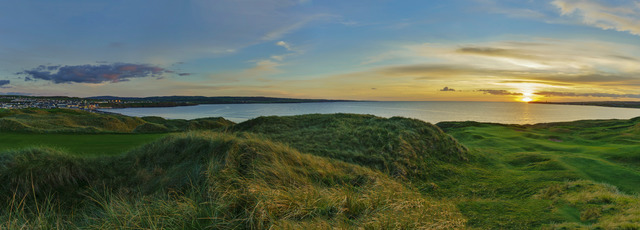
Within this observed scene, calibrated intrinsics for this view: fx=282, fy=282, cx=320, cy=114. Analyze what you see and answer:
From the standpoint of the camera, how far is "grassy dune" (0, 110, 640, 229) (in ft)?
12.2

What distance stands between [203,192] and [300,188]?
170 cm

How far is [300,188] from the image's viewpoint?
518 cm

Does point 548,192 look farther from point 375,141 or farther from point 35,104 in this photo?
point 35,104

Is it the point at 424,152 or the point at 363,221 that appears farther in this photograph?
the point at 424,152

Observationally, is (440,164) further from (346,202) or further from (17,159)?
(17,159)

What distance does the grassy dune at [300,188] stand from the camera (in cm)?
373

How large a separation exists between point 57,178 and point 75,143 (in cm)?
608

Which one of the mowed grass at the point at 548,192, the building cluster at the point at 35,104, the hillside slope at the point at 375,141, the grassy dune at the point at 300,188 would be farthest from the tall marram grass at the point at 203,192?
the building cluster at the point at 35,104

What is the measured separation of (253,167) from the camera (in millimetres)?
6277

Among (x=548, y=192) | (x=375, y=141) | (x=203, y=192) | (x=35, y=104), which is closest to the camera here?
(x=203, y=192)

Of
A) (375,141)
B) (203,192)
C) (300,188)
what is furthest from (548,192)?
(203,192)

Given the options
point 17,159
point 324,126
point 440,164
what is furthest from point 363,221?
point 324,126

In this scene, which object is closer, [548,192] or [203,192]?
[203,192]

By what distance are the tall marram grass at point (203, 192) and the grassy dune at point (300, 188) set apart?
0.03 meters
